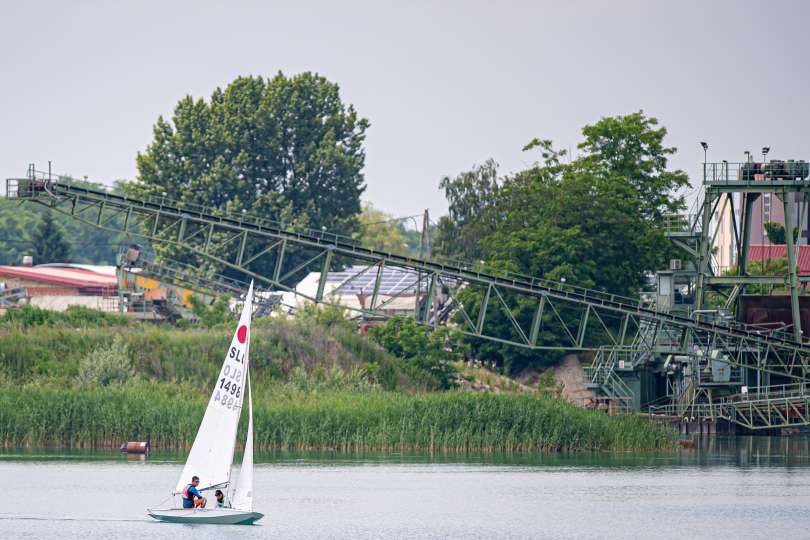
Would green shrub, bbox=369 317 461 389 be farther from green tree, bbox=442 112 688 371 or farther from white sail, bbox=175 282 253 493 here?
white sail, bbox=175 282 253 493

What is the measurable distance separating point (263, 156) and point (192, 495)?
9154cm

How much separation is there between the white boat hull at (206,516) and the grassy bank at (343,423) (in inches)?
840

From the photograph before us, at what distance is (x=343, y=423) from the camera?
69562 mm

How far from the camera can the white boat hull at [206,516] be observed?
46.2 metres

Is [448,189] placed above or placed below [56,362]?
above

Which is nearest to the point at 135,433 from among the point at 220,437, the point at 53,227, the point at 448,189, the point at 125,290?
the point at 220,437

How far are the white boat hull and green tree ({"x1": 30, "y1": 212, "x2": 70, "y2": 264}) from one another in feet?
422

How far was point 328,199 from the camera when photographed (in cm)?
13688

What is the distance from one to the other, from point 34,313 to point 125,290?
15.5 meters

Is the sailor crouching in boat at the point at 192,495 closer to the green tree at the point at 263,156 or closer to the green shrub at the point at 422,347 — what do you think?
the green shrub at the point at 422,347

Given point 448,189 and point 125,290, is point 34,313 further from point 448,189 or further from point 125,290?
point 448,189

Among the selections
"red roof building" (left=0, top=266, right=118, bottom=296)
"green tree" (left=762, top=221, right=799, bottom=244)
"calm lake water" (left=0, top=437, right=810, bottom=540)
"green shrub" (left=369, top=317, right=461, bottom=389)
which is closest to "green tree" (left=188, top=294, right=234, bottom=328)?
"green shrub" (left=369, top=317, right=461, bottom=389)

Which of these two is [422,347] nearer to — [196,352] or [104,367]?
[196,352]

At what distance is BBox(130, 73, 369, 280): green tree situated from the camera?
133m
